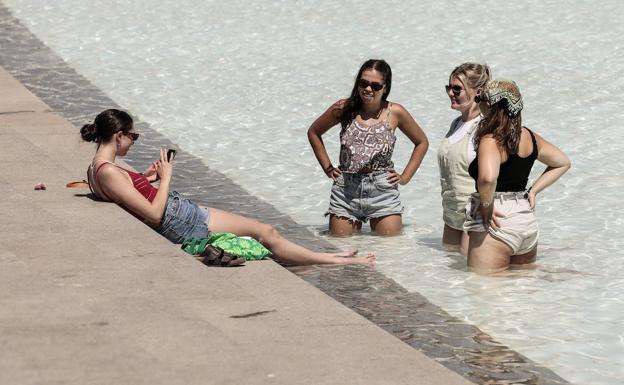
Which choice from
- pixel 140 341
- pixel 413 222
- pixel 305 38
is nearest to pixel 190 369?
pixel 140 341

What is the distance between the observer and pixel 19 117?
1238 centimetres

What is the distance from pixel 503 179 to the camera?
8.27 m

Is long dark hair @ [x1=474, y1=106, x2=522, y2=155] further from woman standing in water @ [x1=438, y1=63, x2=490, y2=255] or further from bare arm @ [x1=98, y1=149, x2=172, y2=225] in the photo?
bare arm @ [x1=98, y1=149, x2=172, y2=225]

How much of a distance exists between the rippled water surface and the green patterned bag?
1.14m

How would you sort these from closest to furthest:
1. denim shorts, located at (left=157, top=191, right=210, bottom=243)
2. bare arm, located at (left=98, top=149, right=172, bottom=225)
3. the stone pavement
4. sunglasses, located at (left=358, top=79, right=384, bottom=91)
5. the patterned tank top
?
the stone pavement < bare arm, located at (left=98, top=149, right=172, bottom=225) < denim shorts, located at (left=157, top=191, right=210, bottom=243) < sunglasses, located at (left=358, top=79, right=384, bottom=91) < the patterned tank top

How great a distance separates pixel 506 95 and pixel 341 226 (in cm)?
202

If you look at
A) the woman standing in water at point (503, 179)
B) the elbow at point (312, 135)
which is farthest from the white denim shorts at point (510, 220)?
the elbow at point (312, 135)

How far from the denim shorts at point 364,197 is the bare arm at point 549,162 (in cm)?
136

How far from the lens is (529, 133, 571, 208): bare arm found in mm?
8398

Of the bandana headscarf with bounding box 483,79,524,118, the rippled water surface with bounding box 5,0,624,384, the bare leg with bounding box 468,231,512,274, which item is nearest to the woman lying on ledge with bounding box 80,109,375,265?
the rippled water surface with bounding box 5,0,624,384

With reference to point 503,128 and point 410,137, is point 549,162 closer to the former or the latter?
point 503,128

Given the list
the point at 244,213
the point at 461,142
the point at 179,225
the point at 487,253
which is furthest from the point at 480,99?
the point at 244,213

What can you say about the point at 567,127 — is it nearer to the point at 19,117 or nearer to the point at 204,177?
the point at 204,177

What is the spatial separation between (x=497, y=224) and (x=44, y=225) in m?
2.85
